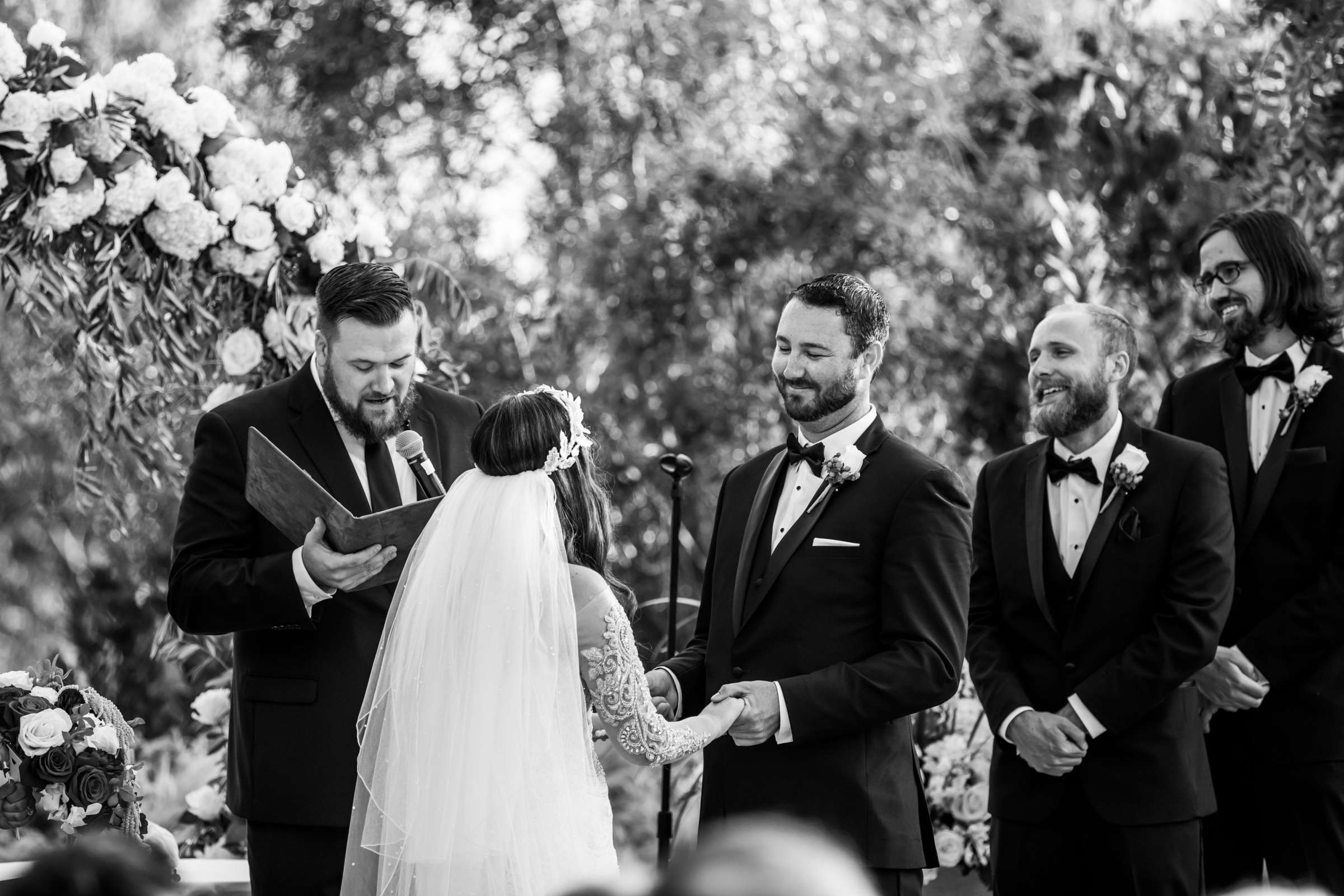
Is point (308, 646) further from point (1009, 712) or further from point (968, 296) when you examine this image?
point (968, 296)

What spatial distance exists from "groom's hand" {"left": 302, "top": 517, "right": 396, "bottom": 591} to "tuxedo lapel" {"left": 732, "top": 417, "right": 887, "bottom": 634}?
984 mm

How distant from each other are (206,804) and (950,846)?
10.2 ft

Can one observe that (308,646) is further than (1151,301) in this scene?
No

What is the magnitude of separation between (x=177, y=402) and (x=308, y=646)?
2375mm

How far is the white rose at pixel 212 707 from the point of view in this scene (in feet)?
19.9

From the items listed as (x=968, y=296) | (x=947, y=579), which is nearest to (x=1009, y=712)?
(x=947, y=579)

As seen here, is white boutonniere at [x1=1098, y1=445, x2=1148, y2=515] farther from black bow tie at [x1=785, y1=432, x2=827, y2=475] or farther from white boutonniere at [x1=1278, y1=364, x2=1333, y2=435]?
black bow tie at [x1=785, y1=432, x2=827, y2=475]

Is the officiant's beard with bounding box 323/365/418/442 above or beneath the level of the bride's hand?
above

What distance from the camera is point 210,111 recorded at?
18.2ft

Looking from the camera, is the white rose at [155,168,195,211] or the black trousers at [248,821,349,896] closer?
the black trousers at [248,821,349,896]

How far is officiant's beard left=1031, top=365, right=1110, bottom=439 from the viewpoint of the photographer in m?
4.80

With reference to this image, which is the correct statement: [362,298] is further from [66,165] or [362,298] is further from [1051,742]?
[1051,742]

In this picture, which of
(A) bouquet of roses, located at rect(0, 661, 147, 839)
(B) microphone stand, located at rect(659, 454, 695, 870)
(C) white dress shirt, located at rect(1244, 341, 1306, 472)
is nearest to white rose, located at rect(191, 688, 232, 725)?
(A) bouquet of roses, located at rect(0, 661, 147, 839)

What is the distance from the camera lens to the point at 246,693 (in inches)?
172
